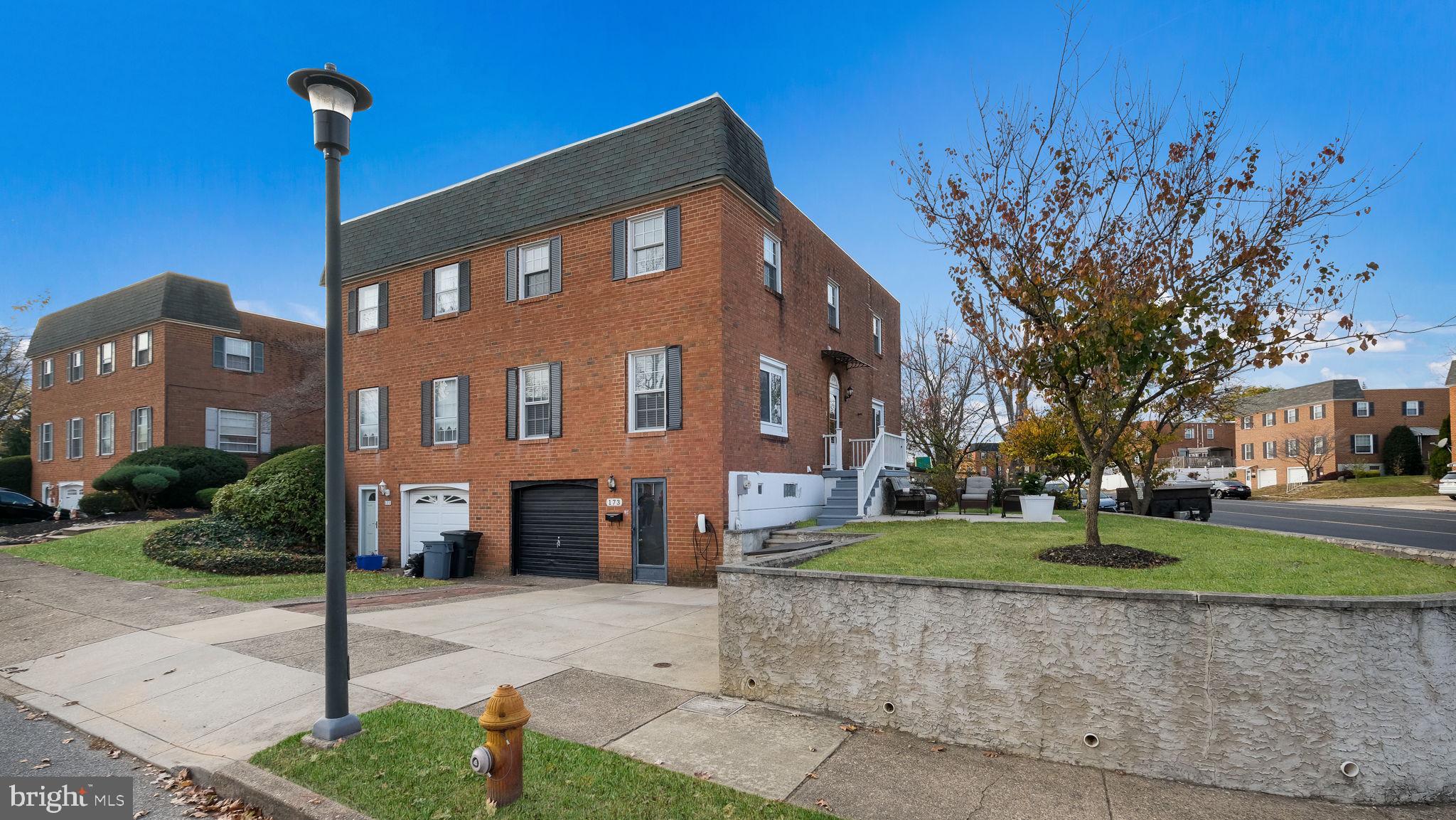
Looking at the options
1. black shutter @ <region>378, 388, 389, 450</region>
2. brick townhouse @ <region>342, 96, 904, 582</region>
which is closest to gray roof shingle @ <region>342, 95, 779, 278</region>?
brick townhouse @ <region>342, 96, 904, 582</region>

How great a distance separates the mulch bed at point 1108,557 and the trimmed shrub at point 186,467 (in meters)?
27.8

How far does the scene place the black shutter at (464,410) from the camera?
17.0 m

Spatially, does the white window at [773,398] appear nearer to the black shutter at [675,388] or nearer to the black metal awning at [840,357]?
the black shutter at [675,388]

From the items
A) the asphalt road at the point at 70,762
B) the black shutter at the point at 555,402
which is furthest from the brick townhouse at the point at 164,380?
the asphalt road at the point at 70,762

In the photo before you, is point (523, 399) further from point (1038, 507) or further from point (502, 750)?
point (502, 750)

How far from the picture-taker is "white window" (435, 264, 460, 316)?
57.5 feet

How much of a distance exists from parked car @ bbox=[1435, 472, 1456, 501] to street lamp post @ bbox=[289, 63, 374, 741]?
165ft

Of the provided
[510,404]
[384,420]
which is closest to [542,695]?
[510,404]

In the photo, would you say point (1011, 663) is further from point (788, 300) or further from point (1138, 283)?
point (788, 300)

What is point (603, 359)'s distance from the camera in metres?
14.9

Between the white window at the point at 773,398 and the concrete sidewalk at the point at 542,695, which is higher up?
the white window at the point at 773,398

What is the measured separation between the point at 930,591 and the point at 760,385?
32.3 ft

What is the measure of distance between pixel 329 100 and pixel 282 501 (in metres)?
16.4

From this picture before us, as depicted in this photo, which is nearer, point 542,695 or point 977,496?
point 542,695
